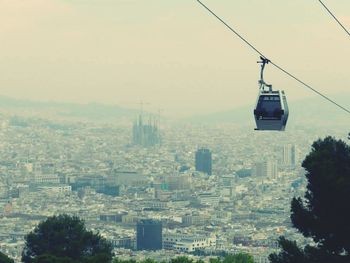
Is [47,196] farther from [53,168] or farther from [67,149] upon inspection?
[67,149]

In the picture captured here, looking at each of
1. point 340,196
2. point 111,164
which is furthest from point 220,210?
point 340,196

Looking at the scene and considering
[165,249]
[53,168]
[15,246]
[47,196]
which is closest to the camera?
[15,246]

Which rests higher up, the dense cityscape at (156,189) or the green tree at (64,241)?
the dense cityscape at (156,189)

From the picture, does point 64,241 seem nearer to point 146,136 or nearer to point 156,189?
point 156,189

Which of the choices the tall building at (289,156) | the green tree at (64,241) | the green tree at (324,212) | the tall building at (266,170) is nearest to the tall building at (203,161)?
the tall building at (266,170)

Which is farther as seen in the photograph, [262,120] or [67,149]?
[67,149]

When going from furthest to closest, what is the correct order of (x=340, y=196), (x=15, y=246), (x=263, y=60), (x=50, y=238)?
(x=15, y=246), (x=50, y=238), (x=340, y=196), (x=263, y=60)

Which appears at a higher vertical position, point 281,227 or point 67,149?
point 67,149

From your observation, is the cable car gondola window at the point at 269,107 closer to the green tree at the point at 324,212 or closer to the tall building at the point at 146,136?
the green tree at the point at 324,212
